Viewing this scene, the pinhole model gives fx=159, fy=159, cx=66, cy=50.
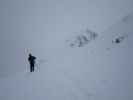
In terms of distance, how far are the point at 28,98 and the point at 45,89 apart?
210 cm

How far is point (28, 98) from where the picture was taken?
1503 centimetres

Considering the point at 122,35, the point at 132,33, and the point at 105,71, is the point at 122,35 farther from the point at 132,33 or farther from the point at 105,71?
the point at 105,71

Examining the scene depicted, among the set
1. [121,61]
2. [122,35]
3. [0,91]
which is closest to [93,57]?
[121,61]

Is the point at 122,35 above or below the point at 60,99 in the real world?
above

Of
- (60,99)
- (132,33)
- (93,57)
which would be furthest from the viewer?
(132,33)

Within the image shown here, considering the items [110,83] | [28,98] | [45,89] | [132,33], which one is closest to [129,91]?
[110,83]

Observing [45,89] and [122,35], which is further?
[122,35]

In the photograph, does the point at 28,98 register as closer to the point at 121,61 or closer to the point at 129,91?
the point at 129,91

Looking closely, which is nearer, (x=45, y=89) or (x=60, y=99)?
(x=60, y=99)

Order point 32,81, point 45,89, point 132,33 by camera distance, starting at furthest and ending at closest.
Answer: point 132,33, point 32,81, point 45,89

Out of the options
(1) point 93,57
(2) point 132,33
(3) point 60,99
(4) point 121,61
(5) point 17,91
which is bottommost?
(3) point 60,99

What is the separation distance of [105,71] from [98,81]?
2.03m

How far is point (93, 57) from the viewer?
23531 mm

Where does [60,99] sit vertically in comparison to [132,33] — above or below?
below
